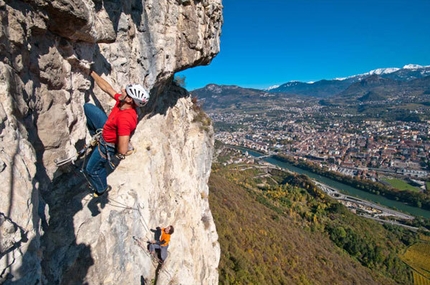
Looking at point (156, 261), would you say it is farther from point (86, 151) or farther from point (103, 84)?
point (103, 84)

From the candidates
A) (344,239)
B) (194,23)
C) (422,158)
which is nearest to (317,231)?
(344,239)

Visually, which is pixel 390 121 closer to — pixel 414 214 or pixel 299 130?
pixel 299 130

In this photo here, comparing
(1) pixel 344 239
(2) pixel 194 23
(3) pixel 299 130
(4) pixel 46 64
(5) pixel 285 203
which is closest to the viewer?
(4) pixel 46 64

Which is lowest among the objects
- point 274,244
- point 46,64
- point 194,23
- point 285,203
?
point 285,203

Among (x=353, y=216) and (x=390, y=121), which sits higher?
(x=390, y=121)

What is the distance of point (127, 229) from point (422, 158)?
328ft

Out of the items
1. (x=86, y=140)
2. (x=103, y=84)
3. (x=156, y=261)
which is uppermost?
(x=103, y=84)

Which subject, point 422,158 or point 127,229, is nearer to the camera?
point 127,229

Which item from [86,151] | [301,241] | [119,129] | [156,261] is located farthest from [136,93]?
[301,241]

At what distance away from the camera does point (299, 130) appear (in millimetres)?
138125

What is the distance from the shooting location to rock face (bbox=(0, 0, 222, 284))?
2805 millimetres

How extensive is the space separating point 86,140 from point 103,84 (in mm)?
1035

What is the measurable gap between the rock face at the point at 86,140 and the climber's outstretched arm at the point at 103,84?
0.61 feet

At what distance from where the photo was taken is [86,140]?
4777 millimetres
